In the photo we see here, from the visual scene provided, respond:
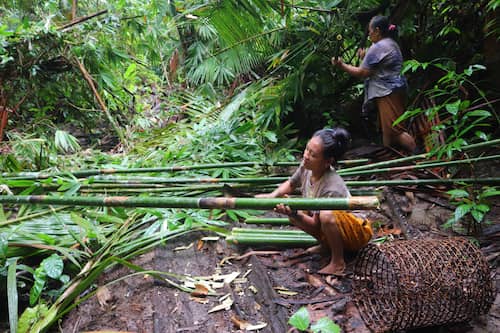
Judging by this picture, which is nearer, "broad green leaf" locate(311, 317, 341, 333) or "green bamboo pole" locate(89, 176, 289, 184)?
"broad green leaf" locate(311, 317, 341, 333)

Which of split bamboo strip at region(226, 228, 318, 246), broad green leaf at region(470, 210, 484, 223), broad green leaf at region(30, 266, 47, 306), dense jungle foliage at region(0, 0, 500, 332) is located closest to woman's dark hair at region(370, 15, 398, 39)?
dense jungle foliage at region(0, 0, 500, 332)

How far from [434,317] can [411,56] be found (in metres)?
2.88

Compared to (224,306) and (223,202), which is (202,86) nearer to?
(224,306)

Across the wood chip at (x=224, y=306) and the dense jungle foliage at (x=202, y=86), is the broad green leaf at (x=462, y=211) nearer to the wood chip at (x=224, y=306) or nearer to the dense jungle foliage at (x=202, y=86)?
the dense jungle foliage at (x=202, y=86)

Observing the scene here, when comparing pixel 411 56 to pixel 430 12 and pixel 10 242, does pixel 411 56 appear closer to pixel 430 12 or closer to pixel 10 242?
pixel 430 12

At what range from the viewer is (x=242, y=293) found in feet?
6.05

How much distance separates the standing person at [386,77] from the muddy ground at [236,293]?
109cm

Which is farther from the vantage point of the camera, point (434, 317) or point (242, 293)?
point (242, 293)

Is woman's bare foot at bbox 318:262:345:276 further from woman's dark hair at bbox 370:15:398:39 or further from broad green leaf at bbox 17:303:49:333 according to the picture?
woman's dark hair at bbox 370:15:398:39

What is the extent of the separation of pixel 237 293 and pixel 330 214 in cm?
62

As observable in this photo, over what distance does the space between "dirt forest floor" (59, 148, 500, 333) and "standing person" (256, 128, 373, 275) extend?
165 mm

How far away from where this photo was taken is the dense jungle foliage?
221 cm

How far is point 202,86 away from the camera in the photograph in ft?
18.0

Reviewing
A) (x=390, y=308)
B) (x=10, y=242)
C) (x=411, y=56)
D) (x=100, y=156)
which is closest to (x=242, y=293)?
(x=390, y=308)
